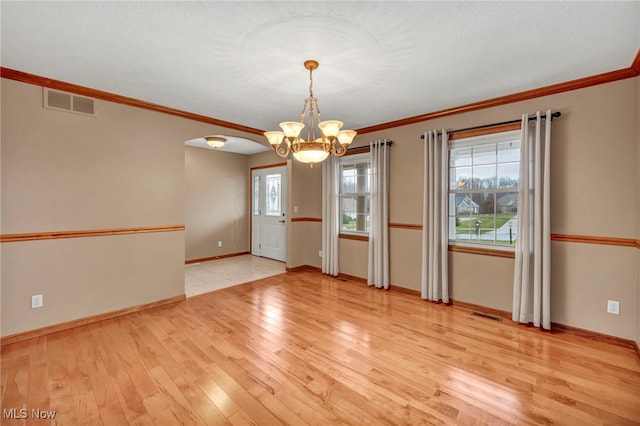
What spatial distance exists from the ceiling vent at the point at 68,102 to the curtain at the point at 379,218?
357cm

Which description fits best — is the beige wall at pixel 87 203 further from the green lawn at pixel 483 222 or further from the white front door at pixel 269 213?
the green lawn at pixel 483 222

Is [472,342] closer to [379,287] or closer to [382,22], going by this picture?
[379,287]

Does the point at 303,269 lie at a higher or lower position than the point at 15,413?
higher

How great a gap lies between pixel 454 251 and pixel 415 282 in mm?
727

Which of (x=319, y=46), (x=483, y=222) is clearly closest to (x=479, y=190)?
(x=483, y=222)

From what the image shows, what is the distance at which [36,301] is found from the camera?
289cm

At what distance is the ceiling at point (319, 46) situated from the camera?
6.04 feet

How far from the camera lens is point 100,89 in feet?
10.2

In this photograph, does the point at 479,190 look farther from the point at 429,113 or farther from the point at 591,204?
the point at 429,113

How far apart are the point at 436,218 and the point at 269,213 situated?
13.2 ft

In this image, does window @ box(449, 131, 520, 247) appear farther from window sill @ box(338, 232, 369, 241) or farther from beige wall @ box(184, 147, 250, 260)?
beige wall @ box(184, 147, 250, 260)

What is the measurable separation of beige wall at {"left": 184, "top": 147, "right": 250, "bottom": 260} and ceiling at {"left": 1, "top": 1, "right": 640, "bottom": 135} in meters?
3.17

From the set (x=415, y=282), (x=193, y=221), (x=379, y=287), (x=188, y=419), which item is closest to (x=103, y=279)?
(x=188, y=419)

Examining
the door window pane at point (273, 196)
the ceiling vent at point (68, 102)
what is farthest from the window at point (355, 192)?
the ceiling vent at point (68, 102)
